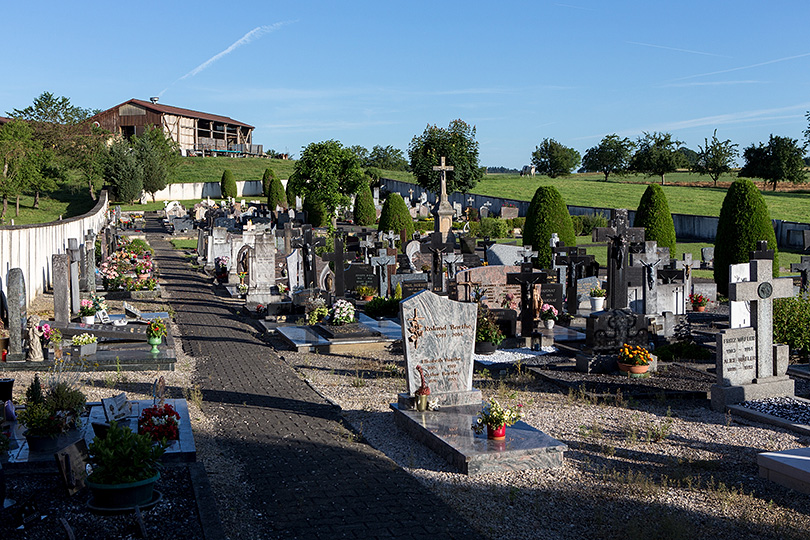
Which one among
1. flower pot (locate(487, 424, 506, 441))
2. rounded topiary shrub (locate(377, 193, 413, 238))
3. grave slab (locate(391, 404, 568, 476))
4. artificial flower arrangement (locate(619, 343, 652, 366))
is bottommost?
grave slab (locate(391, 404, 568, 476))

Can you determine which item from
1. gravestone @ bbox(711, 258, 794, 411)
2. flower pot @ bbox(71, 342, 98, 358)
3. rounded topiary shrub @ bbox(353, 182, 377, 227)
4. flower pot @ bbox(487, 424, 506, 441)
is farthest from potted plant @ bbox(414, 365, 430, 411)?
rounded topiary shrub @ bbox(353, 182, 377, 227)

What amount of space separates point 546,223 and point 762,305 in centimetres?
2027

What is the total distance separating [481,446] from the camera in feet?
27.1

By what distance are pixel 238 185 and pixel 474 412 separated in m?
73.7

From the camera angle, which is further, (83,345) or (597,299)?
(597,299)

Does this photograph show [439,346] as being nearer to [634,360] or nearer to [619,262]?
[634,360]

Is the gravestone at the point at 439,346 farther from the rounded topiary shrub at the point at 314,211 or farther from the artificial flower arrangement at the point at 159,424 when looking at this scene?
the rounded topiary shrub at the point at 314,211

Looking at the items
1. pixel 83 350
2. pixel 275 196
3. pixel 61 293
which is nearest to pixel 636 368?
pixel 83 350

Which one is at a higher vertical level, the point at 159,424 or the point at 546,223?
the point at 546,223

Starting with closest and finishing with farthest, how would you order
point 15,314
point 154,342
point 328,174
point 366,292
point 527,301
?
1. point 15,314
2. point 154,342
3. point 527,301
4. point 366,292
5. point 328,174

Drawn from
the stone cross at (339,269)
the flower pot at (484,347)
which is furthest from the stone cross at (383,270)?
the flower pot at (484,347)

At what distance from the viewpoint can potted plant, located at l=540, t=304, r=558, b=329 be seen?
16.4 meters

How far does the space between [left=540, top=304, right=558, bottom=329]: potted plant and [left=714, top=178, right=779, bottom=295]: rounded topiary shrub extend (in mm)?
8846

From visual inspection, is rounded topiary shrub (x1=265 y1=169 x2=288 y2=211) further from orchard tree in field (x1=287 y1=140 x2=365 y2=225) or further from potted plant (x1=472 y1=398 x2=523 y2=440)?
potted plant (x1=472 y1=398 x2=523 y2=440)
